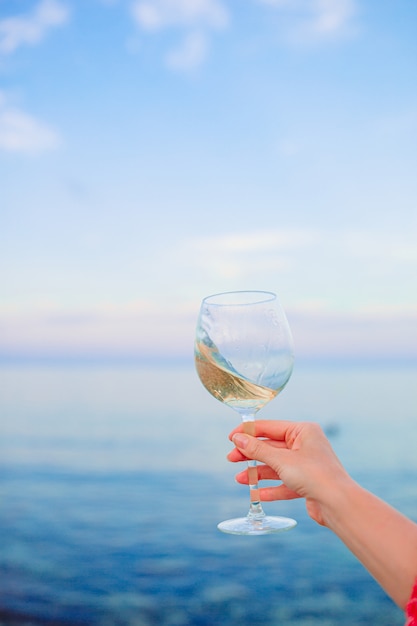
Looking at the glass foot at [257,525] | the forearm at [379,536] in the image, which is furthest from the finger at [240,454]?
the forearm at [379,536]

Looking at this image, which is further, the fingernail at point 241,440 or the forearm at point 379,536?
the fingernail at point 241,440

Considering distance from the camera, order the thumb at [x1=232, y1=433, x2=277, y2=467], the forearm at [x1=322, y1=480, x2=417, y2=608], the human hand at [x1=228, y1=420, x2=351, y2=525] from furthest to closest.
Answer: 1. the thumb at [x1=232, y1=433, x2=277, y2=467]
2. the human hand at [x1=228, y1=420, x2=351, y2=525]
3. the forearm at [x1=322, y1=480, x2=417, y2=608]

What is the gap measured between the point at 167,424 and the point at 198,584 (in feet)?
26.4

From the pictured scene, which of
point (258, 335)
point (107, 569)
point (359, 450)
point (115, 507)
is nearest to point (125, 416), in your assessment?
point (359, 450)

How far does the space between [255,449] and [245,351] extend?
224 mm

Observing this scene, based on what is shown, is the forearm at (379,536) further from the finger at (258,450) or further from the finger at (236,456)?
the finger at (236,456)

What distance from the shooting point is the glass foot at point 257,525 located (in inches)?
62.7

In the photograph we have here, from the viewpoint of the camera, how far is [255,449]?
1.59 meters

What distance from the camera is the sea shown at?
16.4ft

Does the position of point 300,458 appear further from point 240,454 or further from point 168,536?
point 168,536

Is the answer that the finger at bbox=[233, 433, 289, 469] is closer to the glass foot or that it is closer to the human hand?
the human hand

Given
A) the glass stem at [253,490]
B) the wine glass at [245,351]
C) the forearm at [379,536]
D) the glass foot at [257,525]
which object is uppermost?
the wine glass at [245,351]

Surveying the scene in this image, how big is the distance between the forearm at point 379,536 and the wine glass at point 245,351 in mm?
253

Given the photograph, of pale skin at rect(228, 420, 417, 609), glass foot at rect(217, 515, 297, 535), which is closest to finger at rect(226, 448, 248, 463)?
pale skin at rect(228, 420, 417, 609)
